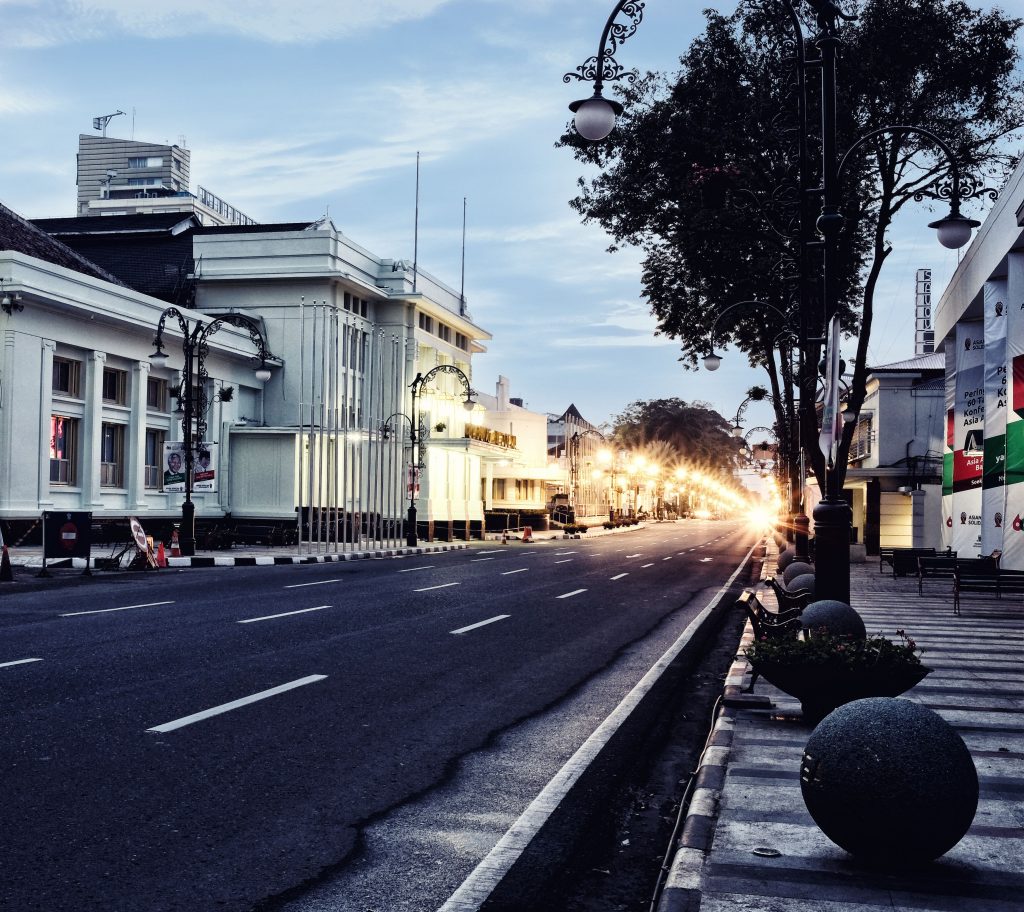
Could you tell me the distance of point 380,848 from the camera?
5.43 m

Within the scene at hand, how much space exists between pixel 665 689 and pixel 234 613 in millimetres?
7592

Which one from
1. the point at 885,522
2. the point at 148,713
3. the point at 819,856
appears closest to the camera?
the point at 819,856

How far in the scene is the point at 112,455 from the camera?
139ft

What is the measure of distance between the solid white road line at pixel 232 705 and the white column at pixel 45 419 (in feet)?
97.0

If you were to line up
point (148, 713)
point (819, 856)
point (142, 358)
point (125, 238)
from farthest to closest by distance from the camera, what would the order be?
1. point (125, 238)
2. point (142, 358)
3. point (148, 713)
4. point (819, 856)

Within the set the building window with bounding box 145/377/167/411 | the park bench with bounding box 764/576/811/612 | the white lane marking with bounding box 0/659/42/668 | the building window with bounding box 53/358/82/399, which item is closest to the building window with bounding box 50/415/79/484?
the building window with bounding box 53/358/82/399

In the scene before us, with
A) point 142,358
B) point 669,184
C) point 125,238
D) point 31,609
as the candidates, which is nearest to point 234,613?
point 31,609

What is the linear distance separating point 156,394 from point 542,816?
42478 mm

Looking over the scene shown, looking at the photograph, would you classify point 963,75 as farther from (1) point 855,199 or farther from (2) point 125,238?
(2) point 125,238

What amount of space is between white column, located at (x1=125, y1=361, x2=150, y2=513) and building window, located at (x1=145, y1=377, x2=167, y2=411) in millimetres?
1577

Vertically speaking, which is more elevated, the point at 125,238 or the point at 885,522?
the point at 125,238

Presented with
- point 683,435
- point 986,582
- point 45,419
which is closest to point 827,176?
point 986,582

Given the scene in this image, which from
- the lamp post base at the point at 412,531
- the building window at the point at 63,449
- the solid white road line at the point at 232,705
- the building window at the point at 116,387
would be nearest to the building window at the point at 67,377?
the building window at the point at 63,449

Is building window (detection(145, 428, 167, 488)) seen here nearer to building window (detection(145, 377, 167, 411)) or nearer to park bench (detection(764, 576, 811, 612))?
building window (detection(145, 377, 167, 411))
